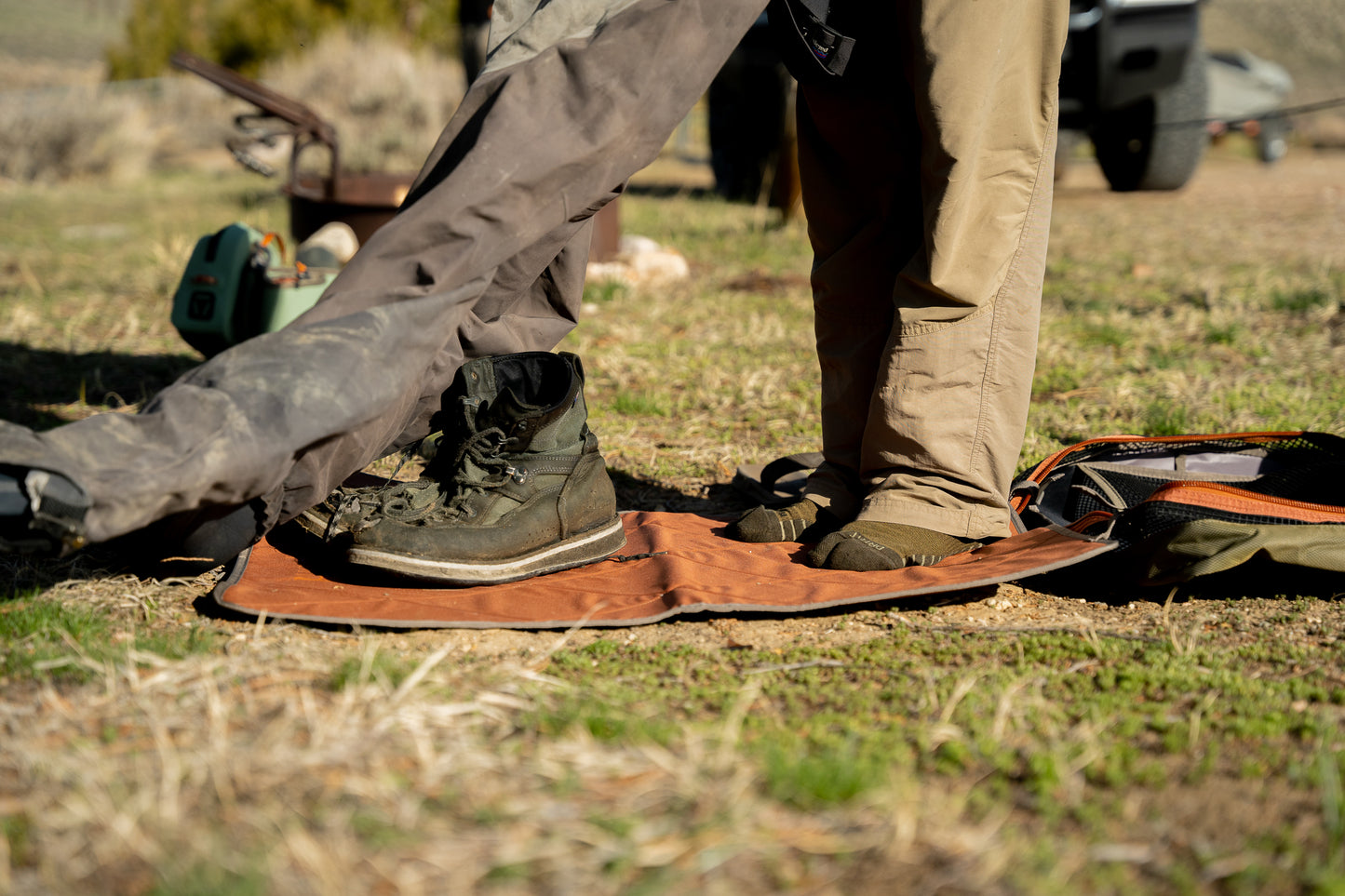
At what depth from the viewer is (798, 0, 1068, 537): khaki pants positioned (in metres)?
2.07

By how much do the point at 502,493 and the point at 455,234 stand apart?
547mm

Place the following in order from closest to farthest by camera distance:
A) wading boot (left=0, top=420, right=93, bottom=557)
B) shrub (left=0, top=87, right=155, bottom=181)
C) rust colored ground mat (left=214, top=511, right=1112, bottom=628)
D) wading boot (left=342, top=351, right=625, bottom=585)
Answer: wading boot (left=0, top=420, right=93, bottom=557) → rust colored ground mat (left=214, top=511, right=1112, bottom=628) → wading boot (left=342, top=351, right=625, bottom=585) → shrub (left=0, top=87, right=155, bottom=181)

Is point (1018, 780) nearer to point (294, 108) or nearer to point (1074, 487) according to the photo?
point (1074, 487)

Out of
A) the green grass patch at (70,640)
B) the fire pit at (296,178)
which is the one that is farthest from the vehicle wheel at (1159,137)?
the green grass patch at (70,640)

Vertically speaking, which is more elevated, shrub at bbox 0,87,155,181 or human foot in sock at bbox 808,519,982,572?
shrub at bbox 0,87,155,181

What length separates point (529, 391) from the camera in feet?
7.72

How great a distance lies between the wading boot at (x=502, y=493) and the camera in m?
2.09

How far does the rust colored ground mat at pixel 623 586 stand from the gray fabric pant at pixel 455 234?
180mm

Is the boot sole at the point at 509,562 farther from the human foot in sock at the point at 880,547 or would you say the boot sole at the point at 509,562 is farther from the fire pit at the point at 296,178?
the fire pit at the point at 296,178

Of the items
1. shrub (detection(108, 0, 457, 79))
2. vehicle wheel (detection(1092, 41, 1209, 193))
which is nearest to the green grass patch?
vehicle wheel (detection(1092, 41, 1209, 193))

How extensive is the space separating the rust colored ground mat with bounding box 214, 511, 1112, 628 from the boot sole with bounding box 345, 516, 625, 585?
2cm

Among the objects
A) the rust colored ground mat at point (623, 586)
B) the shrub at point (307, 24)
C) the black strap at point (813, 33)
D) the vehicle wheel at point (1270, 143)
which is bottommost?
the rust colored ground mat at point (623, 586)

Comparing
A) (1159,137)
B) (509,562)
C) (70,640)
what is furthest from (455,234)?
(1159,137)

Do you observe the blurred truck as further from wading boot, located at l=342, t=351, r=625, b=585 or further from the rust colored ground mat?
wading boot, located at l=342, t=351, r=625, b=585
